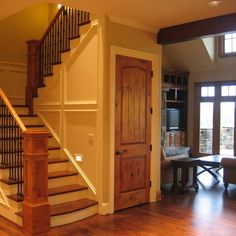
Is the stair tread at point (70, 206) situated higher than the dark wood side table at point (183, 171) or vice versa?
the dark wood side table at point (183, 171)

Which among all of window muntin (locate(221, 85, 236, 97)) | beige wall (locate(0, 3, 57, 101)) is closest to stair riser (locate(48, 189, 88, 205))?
beige wall (locate(0, 3, 57, 101))

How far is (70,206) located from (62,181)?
0.54 meters

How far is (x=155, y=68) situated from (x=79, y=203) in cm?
246

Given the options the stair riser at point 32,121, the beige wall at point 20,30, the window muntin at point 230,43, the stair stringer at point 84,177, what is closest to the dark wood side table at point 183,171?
the stair stringer at point 84,177

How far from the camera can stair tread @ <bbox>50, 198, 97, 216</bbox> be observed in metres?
4.48

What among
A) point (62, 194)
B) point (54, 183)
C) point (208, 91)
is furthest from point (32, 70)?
point (208, 91)

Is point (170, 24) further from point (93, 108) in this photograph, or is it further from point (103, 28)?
point (93, 108)

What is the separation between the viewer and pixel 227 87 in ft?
33.5

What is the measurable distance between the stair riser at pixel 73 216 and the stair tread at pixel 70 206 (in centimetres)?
5

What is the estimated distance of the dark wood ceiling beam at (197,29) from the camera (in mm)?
4699

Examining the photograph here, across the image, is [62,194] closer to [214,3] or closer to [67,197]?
[67,197]

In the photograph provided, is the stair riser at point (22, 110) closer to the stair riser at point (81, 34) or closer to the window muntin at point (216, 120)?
the stair riser at point (81, 34)

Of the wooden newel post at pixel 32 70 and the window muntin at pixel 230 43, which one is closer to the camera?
the wooden newel post at pixel 32 70

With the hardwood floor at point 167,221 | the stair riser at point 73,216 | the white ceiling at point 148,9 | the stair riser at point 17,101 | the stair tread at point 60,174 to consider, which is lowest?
the hardwood floor at point 167,221
